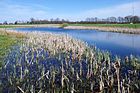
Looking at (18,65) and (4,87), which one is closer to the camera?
(4,87)

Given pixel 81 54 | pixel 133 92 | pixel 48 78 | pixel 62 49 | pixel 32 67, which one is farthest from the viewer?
pixel 62 49

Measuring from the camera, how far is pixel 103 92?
1226cm

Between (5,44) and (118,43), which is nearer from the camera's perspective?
(5,44)

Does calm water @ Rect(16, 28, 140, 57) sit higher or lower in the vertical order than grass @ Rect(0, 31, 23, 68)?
lower

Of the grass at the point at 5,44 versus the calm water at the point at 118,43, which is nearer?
the grass at the point at 5,44

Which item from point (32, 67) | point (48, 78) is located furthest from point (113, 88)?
point (32, 67)

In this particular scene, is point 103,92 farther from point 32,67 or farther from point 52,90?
point 32,67

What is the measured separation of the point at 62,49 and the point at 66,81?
12.9m

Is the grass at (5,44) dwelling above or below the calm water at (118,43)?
above

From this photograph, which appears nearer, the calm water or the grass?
the grass

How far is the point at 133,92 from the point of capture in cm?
1214

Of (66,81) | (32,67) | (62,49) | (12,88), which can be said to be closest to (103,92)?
(66,81)

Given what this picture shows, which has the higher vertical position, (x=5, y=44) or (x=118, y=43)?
(x=5, y=44)

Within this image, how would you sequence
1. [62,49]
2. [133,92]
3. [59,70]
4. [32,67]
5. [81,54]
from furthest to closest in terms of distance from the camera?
[62,49] → [81,54] → [32,67] → [59,70] → [133,92]
